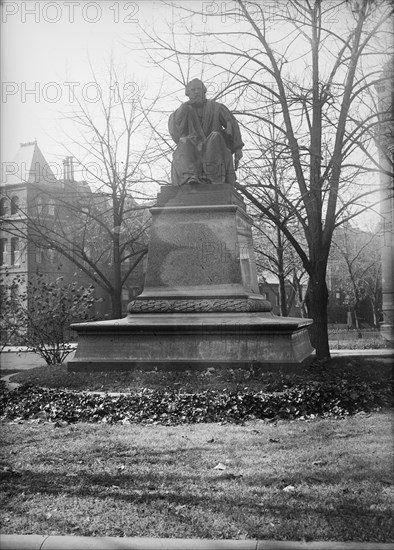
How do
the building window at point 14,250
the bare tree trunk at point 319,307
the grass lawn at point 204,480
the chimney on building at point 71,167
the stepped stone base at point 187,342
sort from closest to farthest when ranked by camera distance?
the grass lawn at point 204,480 < the stepped stone base at point 187,342 < the bare tree trunk at point 319,307 < the chimney on building at point 71,167 < the building window at point 14,250

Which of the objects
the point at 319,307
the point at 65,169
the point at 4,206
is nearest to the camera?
the point at 319,307

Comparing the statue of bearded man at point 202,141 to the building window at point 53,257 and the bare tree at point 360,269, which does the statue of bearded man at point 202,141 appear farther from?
the bare tree at point 360,269

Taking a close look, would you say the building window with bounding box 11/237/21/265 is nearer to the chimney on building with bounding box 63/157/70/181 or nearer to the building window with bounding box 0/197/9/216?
the building window with bounding box 0/197/9/216

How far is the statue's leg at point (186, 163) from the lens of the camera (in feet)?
36.7

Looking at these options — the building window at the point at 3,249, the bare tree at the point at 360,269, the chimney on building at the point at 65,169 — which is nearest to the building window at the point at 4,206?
the chimney on building at the point at 65,169

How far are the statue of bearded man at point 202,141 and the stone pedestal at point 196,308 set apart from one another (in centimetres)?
35

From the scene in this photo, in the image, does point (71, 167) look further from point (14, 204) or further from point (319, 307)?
point (319, 307)

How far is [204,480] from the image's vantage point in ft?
15.4

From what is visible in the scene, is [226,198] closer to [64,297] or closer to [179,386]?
[179,386]

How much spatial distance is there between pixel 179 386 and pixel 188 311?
1.75m

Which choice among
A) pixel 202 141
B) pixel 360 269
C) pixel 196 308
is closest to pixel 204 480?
pixel 196 308

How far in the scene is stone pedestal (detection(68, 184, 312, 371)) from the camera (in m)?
9.39

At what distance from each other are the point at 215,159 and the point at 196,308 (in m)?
2.91

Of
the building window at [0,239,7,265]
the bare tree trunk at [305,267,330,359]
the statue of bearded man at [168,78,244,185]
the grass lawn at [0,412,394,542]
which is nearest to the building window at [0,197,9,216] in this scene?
the building window at [0,239,7,265]
